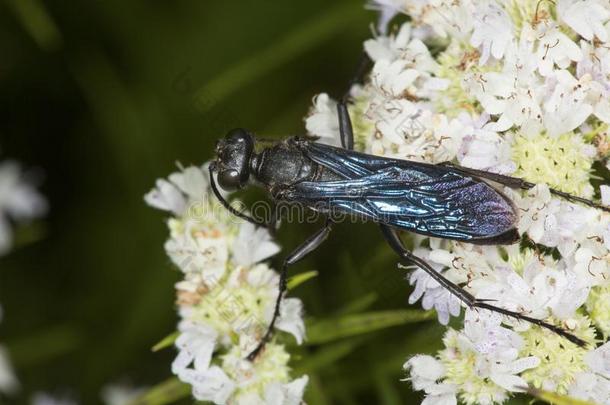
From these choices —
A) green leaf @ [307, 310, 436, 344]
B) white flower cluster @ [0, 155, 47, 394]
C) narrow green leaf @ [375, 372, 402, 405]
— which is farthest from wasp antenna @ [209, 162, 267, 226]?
white flower cluster @ [0, 155, 47, 394]

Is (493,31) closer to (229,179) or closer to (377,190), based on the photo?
(377,190)

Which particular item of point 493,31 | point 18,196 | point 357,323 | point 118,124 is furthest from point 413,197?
point 18,196

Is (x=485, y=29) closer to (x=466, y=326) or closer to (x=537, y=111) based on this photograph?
(x=537, y=111)

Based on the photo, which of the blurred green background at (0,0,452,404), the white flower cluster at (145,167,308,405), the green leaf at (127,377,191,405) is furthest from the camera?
the blurred green background at (0,0,452,404)

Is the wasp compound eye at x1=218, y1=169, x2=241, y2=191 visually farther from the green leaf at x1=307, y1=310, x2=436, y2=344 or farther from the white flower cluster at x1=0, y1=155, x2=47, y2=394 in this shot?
the white flower cluster at x1=0, y1=155, x2=47, y2=394

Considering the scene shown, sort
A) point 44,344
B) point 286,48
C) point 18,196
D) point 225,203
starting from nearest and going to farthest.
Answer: point 225,203 < point 286,48 < point 44,344 < point 18,196
